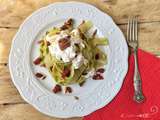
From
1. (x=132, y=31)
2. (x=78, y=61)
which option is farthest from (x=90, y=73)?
(x=132, y=31)

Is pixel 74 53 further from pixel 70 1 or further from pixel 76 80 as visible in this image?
pixel 70 1

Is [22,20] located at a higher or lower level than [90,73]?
higher

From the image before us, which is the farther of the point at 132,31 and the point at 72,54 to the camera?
the point at 132,31

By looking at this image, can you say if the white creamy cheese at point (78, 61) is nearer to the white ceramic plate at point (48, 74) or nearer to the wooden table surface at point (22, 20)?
the white ceramic plate at point (48, 74)

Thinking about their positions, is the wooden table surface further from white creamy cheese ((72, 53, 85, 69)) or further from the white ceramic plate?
white creamy cheese ((72, 53, 85, 69))

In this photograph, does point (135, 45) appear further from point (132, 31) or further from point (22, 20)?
point (22, 20)

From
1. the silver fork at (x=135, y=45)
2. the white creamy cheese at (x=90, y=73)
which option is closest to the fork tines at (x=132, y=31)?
the silver fork at (x=135, y=45)


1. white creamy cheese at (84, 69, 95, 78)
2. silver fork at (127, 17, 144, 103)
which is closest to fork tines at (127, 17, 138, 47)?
silver fork at (127, 17, 144, 103)
